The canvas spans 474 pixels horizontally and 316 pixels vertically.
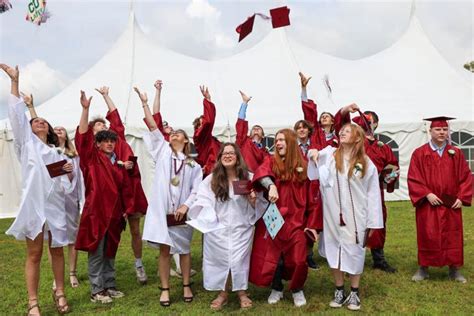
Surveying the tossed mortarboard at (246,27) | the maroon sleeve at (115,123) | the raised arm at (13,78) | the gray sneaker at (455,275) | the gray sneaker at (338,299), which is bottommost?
the gray sneaker at (455,275)

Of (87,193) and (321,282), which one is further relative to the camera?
(321,282)

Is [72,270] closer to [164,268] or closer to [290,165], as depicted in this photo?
[164,268]

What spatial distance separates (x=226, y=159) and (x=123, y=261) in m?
2.99

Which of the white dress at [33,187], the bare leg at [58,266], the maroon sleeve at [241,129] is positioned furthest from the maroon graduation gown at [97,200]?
the maroon sleeve at [241,129]

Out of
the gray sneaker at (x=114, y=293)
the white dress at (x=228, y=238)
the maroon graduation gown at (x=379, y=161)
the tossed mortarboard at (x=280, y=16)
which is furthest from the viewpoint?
the tossed mortarboard at (x=280, y=16)

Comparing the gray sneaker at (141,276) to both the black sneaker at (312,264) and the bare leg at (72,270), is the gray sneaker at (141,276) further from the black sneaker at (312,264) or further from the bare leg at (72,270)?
the black sneaker at (312,264)

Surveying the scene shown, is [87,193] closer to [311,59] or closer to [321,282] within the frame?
[321,282]

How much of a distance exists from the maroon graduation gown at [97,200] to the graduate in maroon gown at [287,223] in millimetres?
1453

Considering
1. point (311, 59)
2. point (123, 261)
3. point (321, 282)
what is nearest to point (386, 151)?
point (321, 282)

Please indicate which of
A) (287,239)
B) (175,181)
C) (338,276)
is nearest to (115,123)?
(175,181)

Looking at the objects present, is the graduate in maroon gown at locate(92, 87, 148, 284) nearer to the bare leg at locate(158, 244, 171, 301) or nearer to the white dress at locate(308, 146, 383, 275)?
the bare leg at locate(158, 244, 171, 301)

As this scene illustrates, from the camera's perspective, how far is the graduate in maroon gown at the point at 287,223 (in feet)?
13.9

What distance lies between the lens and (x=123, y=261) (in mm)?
6555

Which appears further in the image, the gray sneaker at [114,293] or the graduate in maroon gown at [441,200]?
the graduate in maroon gown at [441,200]
